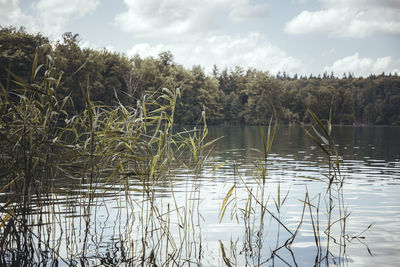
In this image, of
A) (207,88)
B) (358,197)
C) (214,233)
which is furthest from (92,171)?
(207,88)

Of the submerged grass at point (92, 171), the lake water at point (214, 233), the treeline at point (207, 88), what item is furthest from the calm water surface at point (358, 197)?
the treeline at point (207, 88)

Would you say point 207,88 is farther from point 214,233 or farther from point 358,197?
point 214,233

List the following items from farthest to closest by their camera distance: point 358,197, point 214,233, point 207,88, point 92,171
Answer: point 207,88 → point 358,197 → point 214,233 → point 92,171

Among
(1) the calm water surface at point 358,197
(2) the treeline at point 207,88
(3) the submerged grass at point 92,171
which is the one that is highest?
(2) the treeline at point 207,88

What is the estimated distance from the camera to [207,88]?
9725cm

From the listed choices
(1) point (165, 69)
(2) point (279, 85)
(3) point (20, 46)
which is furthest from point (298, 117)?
(3) point (20, 46)

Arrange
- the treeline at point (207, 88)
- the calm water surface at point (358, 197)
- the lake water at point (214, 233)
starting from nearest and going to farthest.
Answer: the lake water at point (214, 233), the calm water surface at point (358, 197), the treeline at point (207, 88)

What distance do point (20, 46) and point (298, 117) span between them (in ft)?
234

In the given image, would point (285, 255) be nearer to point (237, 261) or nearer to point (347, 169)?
point (237, 261)

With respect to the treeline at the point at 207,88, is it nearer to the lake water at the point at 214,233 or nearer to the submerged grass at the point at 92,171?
the lake water at the point at 214,233

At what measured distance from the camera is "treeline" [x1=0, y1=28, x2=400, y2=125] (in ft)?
196

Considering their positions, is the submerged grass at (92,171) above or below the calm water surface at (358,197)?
above

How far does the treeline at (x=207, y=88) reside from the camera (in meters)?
59.6

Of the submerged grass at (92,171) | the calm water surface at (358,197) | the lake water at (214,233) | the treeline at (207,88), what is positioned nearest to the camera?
the submerged grass at (92,171)
